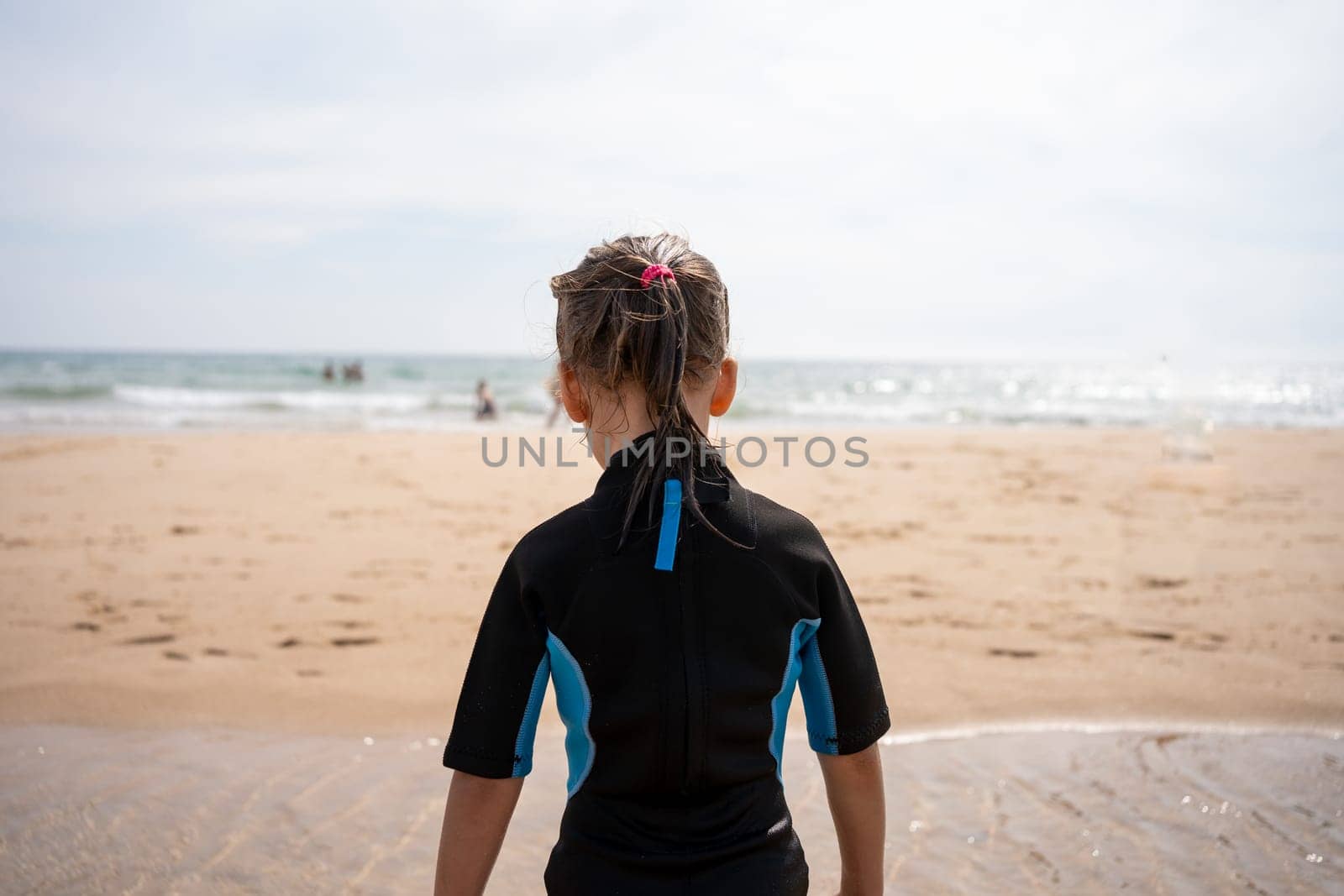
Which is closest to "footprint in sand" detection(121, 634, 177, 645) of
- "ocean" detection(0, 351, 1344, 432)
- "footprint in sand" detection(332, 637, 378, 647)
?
"footprint in sand" detection(332, 637, 378, 647)

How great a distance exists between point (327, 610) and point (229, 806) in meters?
2.00

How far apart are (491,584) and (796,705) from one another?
2.19 metres

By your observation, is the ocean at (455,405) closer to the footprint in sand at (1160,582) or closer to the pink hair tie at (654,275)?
the footprint in sand at (1160,582)

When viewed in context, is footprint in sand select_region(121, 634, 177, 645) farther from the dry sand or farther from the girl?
the girl

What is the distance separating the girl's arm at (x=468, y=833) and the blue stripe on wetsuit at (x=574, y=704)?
0.09 metres

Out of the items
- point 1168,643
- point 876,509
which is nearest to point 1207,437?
point 876,509

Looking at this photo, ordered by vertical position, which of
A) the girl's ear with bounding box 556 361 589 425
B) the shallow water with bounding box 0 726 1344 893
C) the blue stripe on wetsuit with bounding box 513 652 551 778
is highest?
the girl's ear with bounding box 556 361 589 425

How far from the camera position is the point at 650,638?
124 centimetres

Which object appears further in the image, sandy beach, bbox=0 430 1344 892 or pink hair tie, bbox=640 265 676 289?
sandy beach, bbox=0 430 1344 892

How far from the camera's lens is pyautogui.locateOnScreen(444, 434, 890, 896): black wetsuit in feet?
4.08

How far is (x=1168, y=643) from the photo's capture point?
4.34m

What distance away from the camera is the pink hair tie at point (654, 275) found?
1.27 metres

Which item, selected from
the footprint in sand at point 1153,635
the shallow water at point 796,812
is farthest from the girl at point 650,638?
the footprint in sand at point 1153,635

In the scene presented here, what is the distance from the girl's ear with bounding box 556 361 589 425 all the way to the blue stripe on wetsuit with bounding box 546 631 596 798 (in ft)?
1.14
